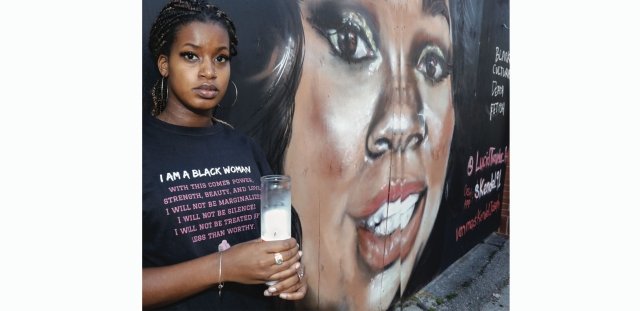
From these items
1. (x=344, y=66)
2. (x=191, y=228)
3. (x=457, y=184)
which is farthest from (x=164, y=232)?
(x=457, y=184)

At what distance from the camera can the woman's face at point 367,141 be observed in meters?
2.46

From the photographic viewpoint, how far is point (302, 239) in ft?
8.00

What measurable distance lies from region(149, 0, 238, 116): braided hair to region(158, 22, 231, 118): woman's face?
16 mm

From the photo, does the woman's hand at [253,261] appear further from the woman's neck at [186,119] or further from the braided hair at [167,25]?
the braided hair at [167,25]

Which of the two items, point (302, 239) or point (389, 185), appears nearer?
point (302, 239)

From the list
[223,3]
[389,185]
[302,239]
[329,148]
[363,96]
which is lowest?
[302,239]

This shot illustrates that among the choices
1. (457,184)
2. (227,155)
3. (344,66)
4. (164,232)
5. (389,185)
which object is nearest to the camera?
(164,232)

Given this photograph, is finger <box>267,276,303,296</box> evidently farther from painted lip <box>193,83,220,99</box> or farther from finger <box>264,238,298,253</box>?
painted lip <box>193,83,220,99</box>

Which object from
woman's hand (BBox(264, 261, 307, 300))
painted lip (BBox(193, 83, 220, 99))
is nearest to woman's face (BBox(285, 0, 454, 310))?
woman's hand (BBox(264, 261, 307, 300))

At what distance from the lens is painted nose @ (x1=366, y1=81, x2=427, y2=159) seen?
9.25ft

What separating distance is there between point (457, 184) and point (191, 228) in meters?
2.27

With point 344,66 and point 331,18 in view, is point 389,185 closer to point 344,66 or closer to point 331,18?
point 344,66

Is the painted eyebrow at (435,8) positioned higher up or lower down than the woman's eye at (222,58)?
higher up

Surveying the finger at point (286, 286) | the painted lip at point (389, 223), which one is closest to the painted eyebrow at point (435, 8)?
the painted lip at point (389, 223)
